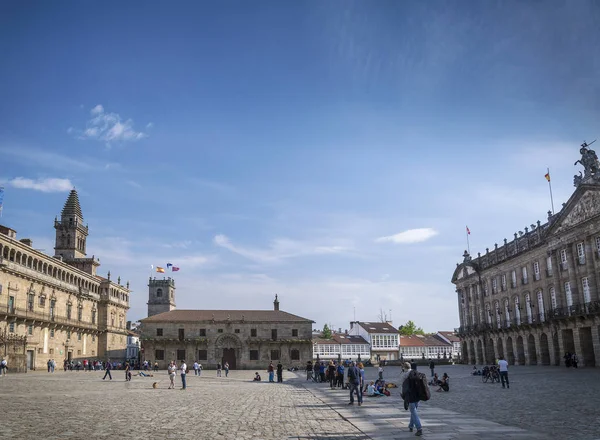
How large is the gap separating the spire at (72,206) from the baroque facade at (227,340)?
19.7 meters

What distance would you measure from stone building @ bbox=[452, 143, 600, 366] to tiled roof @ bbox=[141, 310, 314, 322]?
2354 centimetres

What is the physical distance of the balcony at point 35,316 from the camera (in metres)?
47.5

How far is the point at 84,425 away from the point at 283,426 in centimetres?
495

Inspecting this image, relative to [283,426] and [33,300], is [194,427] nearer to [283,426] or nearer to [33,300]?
[283,426]

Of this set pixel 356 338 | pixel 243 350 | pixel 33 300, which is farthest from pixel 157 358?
pixel 356 338

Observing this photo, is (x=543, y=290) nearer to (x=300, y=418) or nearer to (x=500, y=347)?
(x=500, y=347)

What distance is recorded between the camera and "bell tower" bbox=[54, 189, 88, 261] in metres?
74.9

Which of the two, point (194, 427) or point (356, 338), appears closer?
point (194, 427)

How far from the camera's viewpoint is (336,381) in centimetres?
2962

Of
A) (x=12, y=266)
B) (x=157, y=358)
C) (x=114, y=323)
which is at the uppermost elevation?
(x=12, y=266)

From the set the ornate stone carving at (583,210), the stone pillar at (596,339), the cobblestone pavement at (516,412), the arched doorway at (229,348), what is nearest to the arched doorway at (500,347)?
the stone pillar at (596,339)

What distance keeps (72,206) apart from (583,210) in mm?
66179

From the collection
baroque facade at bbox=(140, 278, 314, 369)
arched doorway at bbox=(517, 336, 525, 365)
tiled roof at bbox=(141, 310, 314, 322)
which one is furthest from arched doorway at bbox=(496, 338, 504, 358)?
tiled roof at bbox=(141, 310, 314, 322)

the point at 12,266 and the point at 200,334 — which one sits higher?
the point at 12,266
